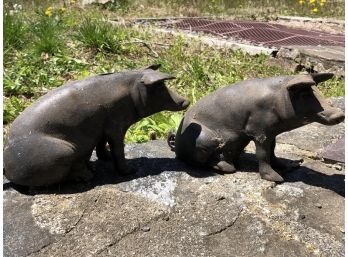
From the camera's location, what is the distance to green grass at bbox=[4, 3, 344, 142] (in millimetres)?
5246

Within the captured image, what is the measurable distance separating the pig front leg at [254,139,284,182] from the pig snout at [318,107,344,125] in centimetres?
36

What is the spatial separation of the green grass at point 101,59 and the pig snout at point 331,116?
210cm

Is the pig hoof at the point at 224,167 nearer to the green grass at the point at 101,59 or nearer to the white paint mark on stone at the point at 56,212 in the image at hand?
the white paint mark on stone at the point at 56,212

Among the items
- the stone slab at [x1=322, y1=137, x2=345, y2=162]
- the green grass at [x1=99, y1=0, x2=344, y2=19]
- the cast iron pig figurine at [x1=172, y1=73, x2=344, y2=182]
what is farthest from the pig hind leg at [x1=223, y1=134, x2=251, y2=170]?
the green grass at [x1=99, y1=0, x2=344, y2=19]

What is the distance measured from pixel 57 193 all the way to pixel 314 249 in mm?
1509

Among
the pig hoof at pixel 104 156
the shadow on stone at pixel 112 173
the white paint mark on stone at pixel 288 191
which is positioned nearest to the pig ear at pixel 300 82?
the white paint mark on stone at pixel 288 191

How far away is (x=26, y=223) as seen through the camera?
2.56 meters

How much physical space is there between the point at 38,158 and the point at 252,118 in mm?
1280

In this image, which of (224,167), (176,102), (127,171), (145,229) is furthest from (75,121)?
(224,167)

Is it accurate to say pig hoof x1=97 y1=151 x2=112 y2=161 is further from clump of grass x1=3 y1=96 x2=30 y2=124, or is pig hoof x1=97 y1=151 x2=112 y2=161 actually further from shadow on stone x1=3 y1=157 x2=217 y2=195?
clump of grass x1=3 y1=96 x2=30 y2=124

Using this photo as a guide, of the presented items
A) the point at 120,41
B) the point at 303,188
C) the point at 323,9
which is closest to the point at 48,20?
Answer: the point at 120,41

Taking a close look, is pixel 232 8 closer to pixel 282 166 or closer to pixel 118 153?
pixel 282 166

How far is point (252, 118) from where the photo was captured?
2785 millimetres

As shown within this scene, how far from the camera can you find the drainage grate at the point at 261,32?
309 inches
